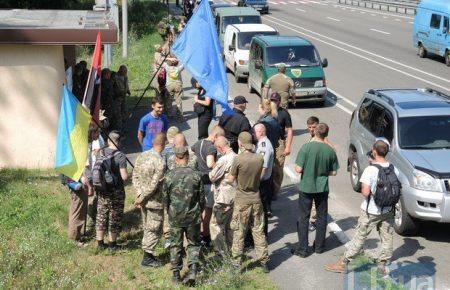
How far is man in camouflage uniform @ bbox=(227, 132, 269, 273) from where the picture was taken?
8516 mm

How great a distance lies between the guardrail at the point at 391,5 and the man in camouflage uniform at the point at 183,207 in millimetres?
44453

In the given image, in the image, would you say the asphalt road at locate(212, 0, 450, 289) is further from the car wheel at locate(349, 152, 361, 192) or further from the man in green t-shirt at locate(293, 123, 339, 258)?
the man in green t-shirt at locate(293, 123, 339, 258)

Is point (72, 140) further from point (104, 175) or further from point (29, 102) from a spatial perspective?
point (29, 102)

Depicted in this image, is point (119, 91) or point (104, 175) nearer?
point (104, 175)

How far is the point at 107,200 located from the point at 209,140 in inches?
63.5

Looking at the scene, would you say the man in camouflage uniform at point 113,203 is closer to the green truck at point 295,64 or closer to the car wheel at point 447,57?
the green truck at point 295,64

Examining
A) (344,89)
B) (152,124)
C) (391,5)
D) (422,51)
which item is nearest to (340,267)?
(152,124)

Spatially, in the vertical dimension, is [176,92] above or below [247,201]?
below

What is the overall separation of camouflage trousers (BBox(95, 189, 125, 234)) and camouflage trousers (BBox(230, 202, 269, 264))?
5.42 feet

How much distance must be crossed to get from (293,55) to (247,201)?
1185cm

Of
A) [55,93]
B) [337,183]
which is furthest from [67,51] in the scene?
[337,183]

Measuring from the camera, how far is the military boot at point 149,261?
9133mm

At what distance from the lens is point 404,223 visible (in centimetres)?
994

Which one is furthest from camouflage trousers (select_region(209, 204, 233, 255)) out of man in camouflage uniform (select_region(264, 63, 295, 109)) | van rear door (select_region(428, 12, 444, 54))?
van rear door (select_region(428, 12, 444, 54))
